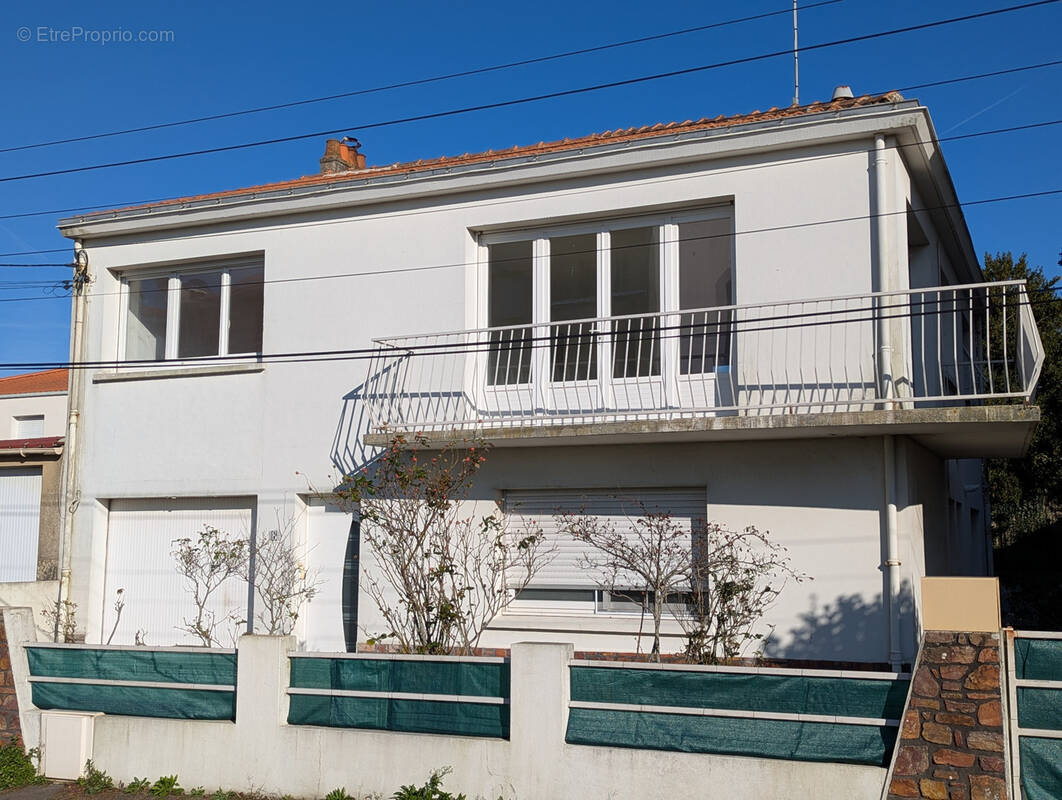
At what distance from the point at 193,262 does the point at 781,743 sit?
9.53 meters

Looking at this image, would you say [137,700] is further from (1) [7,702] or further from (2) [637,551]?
(2) [637,551]

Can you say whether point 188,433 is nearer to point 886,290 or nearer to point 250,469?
point 250,469

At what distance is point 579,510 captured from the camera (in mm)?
11156

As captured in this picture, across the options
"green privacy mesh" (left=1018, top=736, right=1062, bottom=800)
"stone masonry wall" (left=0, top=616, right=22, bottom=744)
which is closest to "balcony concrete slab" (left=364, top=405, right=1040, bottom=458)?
"green privacy mesh" (left=1018, top=736, right=1062, bottom=800)

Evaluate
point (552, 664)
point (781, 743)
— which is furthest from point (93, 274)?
point (781, 743)

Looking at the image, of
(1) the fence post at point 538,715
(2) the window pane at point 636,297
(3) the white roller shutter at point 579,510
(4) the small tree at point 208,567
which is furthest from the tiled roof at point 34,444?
(1) the fence post at point 538,715

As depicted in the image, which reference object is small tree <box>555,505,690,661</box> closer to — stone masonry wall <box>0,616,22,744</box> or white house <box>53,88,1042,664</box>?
white house <box>53,88,1042,664</box>

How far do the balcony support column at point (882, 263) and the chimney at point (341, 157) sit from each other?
27.9 feet

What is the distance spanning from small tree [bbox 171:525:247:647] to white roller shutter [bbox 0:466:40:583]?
2.35 m

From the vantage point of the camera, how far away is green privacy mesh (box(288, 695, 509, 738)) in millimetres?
8281

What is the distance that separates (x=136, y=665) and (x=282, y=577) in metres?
2.67

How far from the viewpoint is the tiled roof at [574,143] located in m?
11.0

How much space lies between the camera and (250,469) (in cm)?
1252

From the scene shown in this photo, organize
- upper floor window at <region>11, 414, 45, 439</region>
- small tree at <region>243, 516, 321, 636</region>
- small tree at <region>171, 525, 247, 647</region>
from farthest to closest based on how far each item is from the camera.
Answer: upper floor window at <region>11, 414, 45, 439</region> → small tree at <region>171, 525, 247, 647</region> → small tree at <region>243, 516, 321, 636</region>
